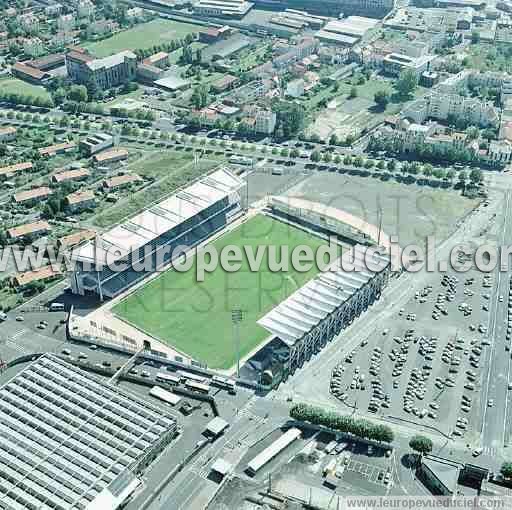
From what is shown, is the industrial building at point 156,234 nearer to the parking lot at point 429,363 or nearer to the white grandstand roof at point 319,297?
the white grandstand roof at point 319,297

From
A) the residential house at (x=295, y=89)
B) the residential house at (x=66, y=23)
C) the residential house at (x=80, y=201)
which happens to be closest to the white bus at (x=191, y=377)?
the residential house at (x=80, y=201)

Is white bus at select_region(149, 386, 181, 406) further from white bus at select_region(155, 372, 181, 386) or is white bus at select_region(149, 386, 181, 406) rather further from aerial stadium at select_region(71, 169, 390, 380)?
aerial stadium at select_region(71, 169, 390, 380)

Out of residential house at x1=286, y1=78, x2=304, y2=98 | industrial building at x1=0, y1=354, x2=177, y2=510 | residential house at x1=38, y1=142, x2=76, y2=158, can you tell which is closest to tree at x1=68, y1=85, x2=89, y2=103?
residential house at x1=38, y1=142, x2=76, y2=158

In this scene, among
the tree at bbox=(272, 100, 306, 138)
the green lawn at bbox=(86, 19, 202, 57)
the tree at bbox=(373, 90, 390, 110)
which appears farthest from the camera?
the green lawn at bbox=(86, 19, 202, 57)

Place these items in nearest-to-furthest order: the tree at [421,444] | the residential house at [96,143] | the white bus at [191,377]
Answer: the tree at [421,444] < the white bus at [191,377] < the residential house at [96,143]

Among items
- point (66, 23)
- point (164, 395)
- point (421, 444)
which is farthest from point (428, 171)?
point (66, 23)

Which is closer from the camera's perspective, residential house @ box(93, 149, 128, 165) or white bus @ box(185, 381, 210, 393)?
white bus @ box(185, 381, 210, 393)
